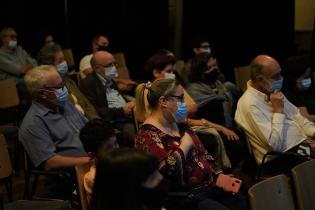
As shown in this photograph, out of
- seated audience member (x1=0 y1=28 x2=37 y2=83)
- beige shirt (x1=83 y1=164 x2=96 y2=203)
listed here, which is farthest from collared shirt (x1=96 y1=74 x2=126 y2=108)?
beige shirt (x1=83 y1=164 x2=96 y2=203)

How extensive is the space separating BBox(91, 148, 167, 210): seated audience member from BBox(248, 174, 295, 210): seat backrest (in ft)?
2.16

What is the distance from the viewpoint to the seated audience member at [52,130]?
125 inches

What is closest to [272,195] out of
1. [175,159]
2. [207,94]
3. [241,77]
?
[175,159]

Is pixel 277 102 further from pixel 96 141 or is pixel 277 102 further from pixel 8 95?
pixel 8 95

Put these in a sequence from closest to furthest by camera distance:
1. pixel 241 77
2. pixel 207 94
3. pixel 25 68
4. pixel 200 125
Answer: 1. pixel 200 125
2. pixel 207 94
3. pixel 241 77
4. pixel 25 68

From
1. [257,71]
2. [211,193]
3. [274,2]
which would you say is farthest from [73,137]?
[274,2]

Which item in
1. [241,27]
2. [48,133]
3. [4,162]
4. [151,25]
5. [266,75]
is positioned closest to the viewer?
[4,162]

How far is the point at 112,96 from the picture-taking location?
4.79m

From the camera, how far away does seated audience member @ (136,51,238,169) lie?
3.79m

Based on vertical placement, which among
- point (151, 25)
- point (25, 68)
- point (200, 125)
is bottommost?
point (200, 125)

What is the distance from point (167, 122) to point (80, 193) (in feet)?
2.14

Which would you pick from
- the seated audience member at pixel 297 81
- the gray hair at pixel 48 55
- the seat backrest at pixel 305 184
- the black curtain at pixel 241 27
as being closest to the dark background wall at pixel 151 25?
the black curtain at pixel 241 27

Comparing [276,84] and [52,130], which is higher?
[276,84]

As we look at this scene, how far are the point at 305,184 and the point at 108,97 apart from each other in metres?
2.49
